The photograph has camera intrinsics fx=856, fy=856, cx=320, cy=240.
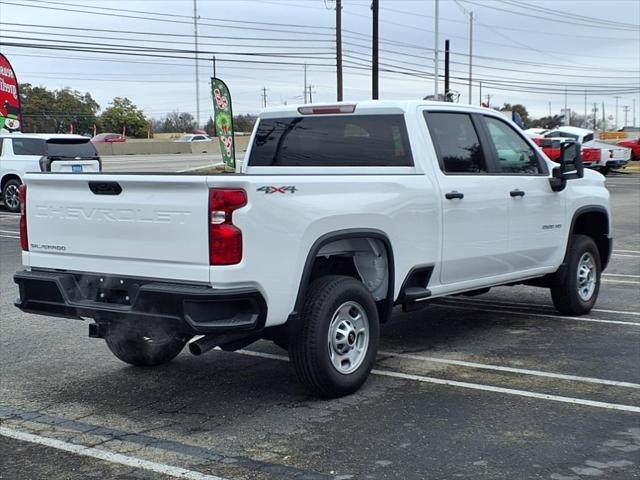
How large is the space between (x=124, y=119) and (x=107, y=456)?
90.1 meters

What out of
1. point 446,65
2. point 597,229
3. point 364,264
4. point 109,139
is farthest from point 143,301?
point 109,139

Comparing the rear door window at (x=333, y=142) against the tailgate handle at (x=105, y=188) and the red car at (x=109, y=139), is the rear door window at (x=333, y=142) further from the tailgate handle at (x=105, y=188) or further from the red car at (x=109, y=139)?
the red car at (x=109, y=139)

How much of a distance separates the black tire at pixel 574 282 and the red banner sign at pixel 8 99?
23.4 m

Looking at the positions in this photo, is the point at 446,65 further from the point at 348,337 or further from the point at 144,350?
the point at 348,337

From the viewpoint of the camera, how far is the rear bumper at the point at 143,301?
4977mm

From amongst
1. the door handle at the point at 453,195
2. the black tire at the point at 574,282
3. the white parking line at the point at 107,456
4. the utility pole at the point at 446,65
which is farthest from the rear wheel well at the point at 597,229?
the utility pole at the point at 446,65

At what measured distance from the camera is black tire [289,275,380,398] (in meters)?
5.46

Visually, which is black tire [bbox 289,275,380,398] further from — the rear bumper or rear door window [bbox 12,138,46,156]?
rear door window [bbox 12,138,46,156]

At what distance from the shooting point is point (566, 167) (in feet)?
25.9

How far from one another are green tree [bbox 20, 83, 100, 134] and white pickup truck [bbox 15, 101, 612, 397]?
72.1 metres

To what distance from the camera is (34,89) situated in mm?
84125

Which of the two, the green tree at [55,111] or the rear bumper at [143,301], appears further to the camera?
the green tree at [55,111]

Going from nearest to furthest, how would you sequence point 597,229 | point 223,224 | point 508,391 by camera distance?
point 223,224
point 508,391
point 597,229

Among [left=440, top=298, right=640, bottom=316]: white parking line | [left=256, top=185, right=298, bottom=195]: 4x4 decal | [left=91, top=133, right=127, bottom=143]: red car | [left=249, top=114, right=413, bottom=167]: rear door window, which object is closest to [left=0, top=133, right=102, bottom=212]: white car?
[left=440, top=298, right=640, bottom=316]: white parking line
